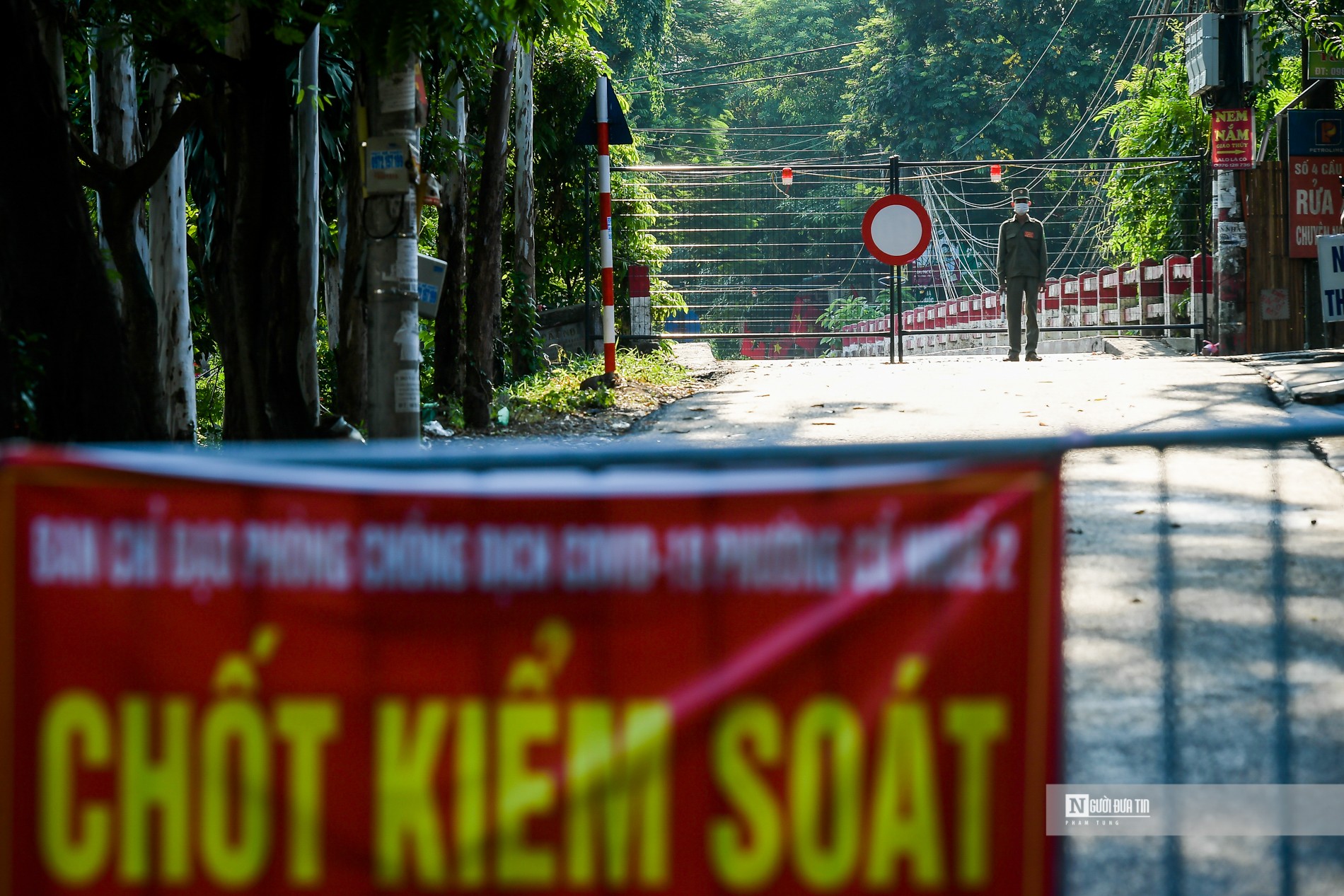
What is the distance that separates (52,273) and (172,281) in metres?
7.25

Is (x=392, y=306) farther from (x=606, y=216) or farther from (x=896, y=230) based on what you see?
(x=896, y=230)

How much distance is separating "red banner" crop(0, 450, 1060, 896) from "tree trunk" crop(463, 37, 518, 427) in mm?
9558

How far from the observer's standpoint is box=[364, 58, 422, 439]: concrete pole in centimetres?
738

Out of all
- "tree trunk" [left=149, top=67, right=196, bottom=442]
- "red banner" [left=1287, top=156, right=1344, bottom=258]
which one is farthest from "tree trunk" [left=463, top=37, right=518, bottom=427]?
"red banner" [left=1287, top=156, right=1344, bottom=258]

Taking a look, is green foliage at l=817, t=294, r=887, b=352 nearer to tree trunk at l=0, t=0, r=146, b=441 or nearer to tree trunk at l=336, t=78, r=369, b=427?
tree trunk at l=336, t=78, r=369, b=427

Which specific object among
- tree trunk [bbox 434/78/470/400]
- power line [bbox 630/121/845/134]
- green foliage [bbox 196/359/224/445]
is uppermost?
power line [bbox 630/121/845/134]

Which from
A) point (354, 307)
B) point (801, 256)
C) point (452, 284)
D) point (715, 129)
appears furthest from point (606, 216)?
point (715, 129)

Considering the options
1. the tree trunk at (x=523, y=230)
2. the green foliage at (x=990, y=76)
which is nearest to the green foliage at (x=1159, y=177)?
the tree trunk at (x=523, y=230)

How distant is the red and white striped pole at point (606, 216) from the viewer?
555 inches

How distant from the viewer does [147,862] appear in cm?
238

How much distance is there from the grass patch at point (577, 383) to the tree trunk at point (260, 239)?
3.51m

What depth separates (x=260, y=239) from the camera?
8492 mm

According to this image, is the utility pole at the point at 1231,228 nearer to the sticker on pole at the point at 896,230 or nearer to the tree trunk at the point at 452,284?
the sticker on pole at the point at 896,230

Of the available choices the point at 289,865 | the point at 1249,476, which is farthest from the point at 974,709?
the point at 1249,476
